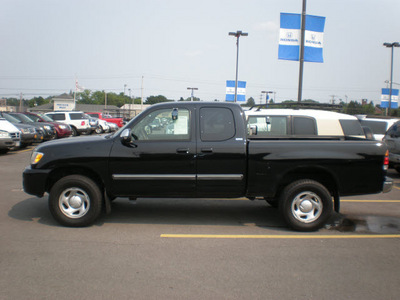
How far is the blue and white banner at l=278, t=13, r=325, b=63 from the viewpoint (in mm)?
12266

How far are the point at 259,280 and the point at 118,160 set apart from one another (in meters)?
2.76

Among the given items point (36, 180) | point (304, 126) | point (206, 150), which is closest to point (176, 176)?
point (206, 150)

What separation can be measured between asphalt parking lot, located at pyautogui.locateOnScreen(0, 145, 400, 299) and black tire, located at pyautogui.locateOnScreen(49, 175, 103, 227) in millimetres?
166

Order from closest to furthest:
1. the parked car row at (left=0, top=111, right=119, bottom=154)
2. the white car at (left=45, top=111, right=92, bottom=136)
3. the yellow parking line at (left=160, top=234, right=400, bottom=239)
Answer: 1. the yellow parking line at (left=160, top=234, right=400, bottom=239)
2. the parked car row at (left=0, top=111, right=119, bottom=154)
3. the white car at (left=45, top=111, right=92, bottom=136)

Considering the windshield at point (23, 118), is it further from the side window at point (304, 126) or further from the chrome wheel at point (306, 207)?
the chrome wheel at point (306, 207)

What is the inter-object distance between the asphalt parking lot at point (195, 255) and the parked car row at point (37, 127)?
27.6 feet

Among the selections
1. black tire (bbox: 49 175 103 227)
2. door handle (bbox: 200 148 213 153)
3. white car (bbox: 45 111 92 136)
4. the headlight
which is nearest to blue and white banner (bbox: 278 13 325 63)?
door handle (bbox: 200 148 213 153)

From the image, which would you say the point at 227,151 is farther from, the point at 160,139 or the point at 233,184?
the point at 160,139

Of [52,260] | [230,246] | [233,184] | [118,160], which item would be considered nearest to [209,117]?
[233,184]

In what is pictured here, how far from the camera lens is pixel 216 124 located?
568 centimetres

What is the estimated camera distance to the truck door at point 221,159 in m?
5.52

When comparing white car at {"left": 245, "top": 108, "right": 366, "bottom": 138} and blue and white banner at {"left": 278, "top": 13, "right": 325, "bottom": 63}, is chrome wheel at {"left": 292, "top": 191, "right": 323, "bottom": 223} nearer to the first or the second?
white car at {"left": 245, "top": 108, "right": 366, "bottom": 138}

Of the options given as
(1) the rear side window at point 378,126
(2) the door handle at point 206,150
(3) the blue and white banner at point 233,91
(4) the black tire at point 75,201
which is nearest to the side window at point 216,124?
(2) the door handle at point 206,150

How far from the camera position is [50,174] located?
566 centimetres
